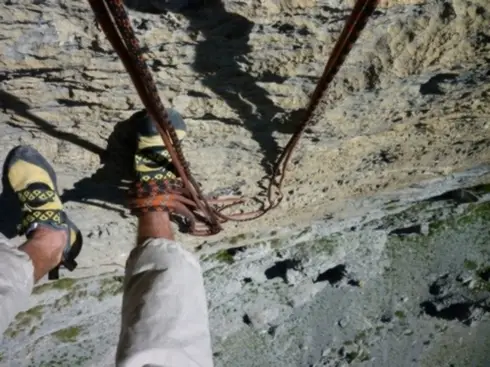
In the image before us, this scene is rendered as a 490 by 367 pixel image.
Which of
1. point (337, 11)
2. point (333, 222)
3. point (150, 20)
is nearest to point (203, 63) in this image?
point (150, 20)

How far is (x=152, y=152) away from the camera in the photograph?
146 centimetres

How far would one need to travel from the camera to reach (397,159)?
→ 216cm

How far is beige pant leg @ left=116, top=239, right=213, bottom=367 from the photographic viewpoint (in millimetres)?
1056

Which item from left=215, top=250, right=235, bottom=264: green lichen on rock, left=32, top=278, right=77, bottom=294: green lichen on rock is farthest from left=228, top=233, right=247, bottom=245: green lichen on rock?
left=32, top=278, right=77, bottom=294: green lichen on rock

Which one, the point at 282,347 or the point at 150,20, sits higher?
the point at 150,20

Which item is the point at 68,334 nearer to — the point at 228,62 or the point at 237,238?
the point at 237,238

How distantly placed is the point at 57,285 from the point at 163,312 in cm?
157

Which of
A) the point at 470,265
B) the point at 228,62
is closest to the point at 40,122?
the point at 228,62

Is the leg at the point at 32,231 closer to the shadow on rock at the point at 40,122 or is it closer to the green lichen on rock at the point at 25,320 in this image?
the shadow on rock at the point at 40,122

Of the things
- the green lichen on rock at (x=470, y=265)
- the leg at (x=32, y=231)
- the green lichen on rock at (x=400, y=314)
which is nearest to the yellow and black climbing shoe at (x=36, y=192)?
the leg at (x=32, y=231)

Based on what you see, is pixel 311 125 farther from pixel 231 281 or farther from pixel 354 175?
pixel 231 281

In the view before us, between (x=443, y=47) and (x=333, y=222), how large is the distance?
1.85m

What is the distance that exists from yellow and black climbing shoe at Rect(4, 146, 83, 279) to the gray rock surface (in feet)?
0.13

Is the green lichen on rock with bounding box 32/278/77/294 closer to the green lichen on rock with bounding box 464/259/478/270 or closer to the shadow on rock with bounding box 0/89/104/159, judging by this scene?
the shadow on rock with bounding box 0/89/104/159
